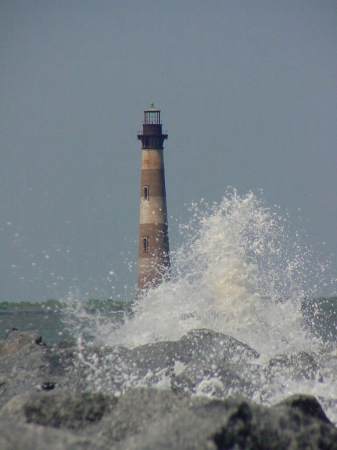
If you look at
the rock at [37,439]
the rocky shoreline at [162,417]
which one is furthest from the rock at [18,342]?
the rock at [37,439]

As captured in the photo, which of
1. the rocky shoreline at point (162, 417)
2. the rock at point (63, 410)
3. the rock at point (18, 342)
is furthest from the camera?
the rock at point (18, 342)

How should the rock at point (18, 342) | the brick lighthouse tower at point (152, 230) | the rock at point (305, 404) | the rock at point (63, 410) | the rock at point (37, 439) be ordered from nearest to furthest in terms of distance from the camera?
the rock at point (37, 439) < the rock at point (63, 410) < the rock at point (305, 404) < the rock at point (18, 342) < the brick lighthouse tower at point (152, 230)

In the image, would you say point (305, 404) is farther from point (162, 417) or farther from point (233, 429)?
point (233, 429)

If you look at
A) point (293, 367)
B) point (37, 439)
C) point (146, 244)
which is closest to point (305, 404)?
point (37, 439)

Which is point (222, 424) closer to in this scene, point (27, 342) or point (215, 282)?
point (27, 342)

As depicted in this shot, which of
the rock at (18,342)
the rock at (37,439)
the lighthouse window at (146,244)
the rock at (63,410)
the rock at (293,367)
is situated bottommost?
the rock at (37,439)

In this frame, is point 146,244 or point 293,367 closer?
point 293,367

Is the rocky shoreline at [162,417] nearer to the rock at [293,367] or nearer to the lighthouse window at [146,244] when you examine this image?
the rock at [293,367]

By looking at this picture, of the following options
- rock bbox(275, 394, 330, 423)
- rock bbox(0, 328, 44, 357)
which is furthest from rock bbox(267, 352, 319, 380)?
rock bbox(0, 328, 44, 357)

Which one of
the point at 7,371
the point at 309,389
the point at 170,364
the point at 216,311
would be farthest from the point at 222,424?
the point at 216,311

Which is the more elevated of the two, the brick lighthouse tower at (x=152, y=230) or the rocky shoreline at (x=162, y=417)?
the brick lighthouse tower at (x=152, y=230)

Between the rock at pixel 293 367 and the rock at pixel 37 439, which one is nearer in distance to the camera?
the rock at pixel 37 439

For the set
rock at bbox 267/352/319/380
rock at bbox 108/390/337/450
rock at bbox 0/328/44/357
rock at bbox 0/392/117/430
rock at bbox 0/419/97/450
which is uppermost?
rock at bbox 0/328/44/357

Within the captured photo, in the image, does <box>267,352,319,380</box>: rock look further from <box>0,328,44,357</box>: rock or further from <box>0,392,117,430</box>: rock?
<box>0,392,117,430</box>: rock
